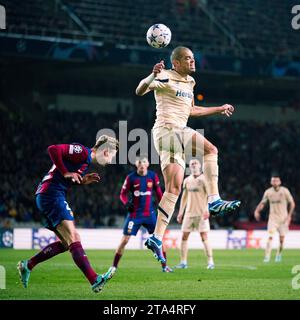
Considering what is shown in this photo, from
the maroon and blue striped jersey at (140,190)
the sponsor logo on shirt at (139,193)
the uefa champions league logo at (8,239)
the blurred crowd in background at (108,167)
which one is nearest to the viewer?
the maroon and blue striped jersey at (140,190)

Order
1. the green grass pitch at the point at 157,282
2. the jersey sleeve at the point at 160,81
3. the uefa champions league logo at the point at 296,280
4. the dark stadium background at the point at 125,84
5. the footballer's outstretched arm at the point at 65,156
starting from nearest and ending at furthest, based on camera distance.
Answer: the footballer's outstretched arm at the point at 65,156 < the jersey sleeve at the point at 160,81 < the green grass pitch at the point at 157,282 < the uefa champions league logo at the point at 296,280 < the dark stadium background at the point at 125,84

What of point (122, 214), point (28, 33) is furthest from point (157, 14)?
point (122, 214)

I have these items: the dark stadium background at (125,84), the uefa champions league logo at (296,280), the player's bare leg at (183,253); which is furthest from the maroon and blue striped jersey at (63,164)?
the dark stadium background at (125,84)

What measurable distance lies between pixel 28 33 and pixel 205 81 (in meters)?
9.81

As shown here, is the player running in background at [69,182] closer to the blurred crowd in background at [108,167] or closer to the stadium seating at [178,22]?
the blurred crowd in background at [108,167]

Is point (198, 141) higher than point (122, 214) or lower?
higher

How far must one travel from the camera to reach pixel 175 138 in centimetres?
981

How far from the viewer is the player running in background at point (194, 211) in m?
16.5

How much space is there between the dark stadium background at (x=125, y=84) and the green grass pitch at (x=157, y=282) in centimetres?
1041

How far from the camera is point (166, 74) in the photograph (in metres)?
9.96

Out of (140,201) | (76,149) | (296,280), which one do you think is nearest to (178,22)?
(140,201)

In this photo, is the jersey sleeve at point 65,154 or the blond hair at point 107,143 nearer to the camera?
the jersey sleeve at point 65,154

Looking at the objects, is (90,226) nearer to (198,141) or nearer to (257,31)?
(257,31)

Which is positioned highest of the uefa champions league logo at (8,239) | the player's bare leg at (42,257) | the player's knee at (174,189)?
the player's knee at (174,189)
